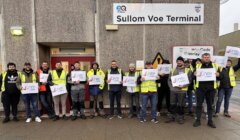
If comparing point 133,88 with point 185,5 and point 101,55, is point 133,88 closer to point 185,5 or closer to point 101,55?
point 101,55

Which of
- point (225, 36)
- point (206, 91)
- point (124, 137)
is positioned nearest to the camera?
point (124, 137)

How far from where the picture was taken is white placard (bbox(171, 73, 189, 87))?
18.2 ft

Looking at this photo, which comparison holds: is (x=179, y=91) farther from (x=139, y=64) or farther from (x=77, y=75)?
(x=77, y=75)

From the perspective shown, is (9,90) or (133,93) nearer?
(9,90)

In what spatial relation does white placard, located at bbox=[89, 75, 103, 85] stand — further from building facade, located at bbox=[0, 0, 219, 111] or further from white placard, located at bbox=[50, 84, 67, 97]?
white placard, located at bbox=[50, 84, 67, 97]

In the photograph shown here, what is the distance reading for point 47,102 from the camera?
20.7 ft

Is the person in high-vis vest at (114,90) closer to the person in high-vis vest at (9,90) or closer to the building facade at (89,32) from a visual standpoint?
the building facade at (89,32)

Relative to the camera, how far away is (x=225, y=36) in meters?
35.4

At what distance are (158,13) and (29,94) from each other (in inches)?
203

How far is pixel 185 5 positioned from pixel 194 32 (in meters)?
1.01

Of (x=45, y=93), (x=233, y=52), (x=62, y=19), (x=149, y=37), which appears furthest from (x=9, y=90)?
(x=233, y=52)

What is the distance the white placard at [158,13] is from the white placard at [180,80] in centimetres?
220

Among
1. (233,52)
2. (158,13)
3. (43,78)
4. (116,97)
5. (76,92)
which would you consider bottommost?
(116,97)

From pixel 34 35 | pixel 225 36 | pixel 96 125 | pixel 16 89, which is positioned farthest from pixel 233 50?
pixel 225 36
